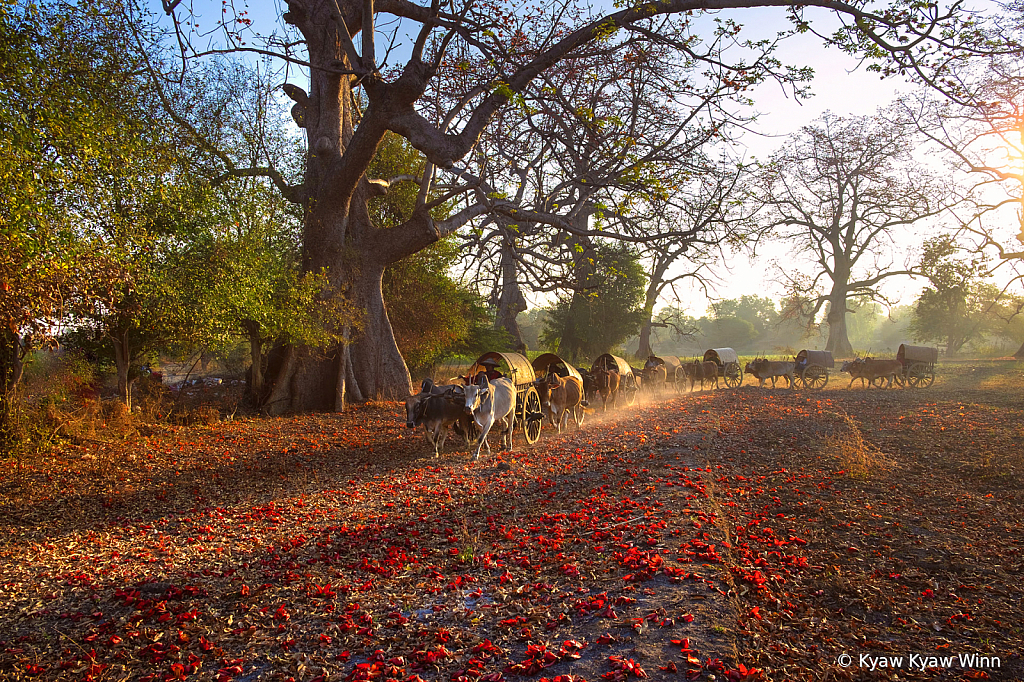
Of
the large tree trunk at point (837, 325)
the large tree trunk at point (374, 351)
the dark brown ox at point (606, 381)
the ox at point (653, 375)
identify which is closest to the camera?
the dark brown ox at point (606, 381)

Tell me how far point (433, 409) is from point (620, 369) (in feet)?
30.8

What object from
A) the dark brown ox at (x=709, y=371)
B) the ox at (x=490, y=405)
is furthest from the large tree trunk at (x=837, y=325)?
the ox at (x=490, y=405)

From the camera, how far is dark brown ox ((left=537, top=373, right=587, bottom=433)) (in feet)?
43.3

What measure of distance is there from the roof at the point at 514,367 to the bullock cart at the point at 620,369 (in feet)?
18.0

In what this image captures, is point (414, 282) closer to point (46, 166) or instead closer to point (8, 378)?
point (8, 378)

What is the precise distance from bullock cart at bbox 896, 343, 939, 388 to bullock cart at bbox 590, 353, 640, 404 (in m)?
13.6

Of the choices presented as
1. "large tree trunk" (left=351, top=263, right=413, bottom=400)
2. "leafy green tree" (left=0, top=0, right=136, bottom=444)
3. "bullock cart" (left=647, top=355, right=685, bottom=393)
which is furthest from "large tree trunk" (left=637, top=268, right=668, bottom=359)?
"leafy green tree" (left=0, top=0, right=136, bottom=444)

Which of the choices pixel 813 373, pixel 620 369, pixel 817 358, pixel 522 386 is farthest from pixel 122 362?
pixel 813 373

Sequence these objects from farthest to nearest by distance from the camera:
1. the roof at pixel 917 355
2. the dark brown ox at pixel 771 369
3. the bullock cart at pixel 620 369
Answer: the dark brown ox at pixel 771 369, the roof at pixel 917 355, the bullock cart at pixel 620 369

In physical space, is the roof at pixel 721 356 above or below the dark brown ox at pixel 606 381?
above

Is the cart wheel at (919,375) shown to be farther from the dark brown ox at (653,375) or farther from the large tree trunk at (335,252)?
the large tree trunk at (335,252)

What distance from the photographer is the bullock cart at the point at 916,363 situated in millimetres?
23378

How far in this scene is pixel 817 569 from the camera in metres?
5.18

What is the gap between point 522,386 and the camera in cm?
1175
